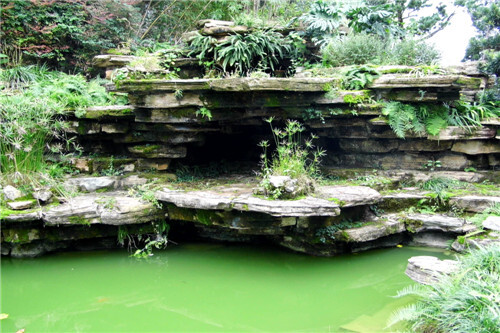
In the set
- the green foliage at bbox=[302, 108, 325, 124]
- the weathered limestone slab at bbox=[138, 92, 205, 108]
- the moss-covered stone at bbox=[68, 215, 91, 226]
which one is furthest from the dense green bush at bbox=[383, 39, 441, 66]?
the moss-covered stone at bbox=[68, 215, 91, 226]

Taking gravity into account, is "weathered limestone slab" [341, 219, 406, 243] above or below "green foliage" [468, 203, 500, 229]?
below

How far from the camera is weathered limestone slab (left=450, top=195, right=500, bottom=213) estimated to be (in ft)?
16.3

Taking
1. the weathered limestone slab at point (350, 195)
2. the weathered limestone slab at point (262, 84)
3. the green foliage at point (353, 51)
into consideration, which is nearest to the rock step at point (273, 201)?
the weathered limestone slab at point (350, 195)

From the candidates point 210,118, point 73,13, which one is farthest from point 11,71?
point 210,118

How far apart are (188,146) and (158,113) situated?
110 cm

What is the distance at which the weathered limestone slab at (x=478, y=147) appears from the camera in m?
5.99

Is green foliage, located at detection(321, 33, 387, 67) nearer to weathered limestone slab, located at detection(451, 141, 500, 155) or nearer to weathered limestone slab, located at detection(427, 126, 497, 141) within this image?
weathered limestone slab, located at detection(427, 126, 497, 141)

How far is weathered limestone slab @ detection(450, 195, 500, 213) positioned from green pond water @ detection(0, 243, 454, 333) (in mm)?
762

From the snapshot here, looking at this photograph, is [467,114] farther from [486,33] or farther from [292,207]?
[486,33]

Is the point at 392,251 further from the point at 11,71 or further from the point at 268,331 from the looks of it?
the point at 11,71

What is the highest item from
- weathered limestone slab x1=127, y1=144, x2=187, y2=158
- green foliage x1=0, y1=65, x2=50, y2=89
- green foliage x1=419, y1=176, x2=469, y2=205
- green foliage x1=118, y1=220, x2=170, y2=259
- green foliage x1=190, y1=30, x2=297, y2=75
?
green foliage x1=190, y1=30, x2=297, y2=75

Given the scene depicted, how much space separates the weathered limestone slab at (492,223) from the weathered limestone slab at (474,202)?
0.50 meters

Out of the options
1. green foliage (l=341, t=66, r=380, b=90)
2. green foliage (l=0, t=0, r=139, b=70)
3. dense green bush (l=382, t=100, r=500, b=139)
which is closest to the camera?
A: dense green bush (l=382, t=100, r=500, b=139)

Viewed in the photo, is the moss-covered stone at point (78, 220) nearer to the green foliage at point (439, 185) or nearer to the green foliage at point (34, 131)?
the green foliage at point (34, 131)
